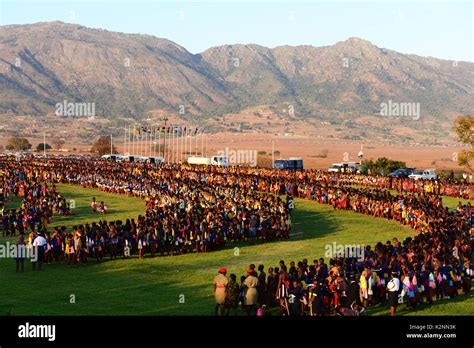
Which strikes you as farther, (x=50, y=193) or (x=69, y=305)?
(x=50, y=193)

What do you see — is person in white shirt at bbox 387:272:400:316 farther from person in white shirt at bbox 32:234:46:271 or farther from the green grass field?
person in white shirt at bbox 32:234:46:271

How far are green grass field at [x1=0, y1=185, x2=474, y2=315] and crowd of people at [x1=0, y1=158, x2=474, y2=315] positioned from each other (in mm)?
676

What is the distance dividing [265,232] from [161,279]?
8.49m

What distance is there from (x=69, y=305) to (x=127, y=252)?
741 centimetres

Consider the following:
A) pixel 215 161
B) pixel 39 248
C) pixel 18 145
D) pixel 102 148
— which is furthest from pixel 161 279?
pixel 18 145

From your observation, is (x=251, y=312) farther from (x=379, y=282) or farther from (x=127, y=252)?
(x=127, y=252)

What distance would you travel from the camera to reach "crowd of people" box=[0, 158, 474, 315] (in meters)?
16.9

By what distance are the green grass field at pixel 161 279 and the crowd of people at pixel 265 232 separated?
676mm

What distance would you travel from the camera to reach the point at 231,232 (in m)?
28.5

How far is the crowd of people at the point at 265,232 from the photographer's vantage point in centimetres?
1694

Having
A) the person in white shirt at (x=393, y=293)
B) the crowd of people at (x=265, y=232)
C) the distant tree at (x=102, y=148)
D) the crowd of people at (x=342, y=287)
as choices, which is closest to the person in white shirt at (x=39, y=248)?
the crowd of people at (x=265, y=232)

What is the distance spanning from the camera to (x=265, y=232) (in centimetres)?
2922

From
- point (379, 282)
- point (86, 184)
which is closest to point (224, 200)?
point (379, 282)

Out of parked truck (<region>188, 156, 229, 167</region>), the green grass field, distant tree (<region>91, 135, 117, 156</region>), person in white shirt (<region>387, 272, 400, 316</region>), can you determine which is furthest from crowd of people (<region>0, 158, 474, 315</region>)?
distant tree (<region>91, 135, 117, 156</region>)
